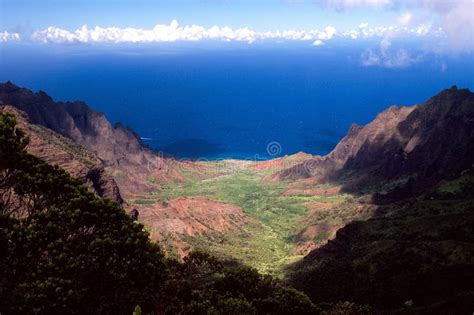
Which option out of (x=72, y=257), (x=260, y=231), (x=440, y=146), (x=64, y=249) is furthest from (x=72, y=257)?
(x=440, y=146)

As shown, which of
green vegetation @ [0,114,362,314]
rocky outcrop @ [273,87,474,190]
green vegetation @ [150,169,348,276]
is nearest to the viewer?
green vegetation @ [0,114,362,314]

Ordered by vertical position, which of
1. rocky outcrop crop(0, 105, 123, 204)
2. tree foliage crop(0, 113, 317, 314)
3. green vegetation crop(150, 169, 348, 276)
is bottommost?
Answer: green vegetation crop(150, 169, 348, 276)

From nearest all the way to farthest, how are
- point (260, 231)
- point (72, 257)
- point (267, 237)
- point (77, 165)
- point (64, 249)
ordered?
point (72, 257) → point (64, 249) → point (77, 165) → point (267, 237) → point (260, 231)

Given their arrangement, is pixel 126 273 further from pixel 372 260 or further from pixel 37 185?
pixel 372 260

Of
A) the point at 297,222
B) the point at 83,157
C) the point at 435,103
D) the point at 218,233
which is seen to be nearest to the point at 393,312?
the point at 218,233

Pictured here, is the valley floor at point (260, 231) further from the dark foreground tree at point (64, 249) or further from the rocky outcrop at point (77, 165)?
the dark foreground tree at point (64, 249)

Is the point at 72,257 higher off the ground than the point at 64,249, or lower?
lower

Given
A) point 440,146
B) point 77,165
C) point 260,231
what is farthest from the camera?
point 440,146

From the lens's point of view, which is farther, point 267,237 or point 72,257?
point 267,237

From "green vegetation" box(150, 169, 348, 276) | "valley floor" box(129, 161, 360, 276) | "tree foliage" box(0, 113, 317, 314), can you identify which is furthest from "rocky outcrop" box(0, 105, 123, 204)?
"tree foliage" box(0, 113, 317, 314)

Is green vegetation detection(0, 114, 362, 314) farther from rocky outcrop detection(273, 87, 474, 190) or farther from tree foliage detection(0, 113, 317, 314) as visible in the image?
rocky outcrop detection(273, 87, 474, 190)

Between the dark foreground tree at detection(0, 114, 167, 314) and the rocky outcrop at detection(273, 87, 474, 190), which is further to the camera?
the rocky outcrop at detection(273, 87, 474, 190)

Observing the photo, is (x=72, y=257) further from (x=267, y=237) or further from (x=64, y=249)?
(x=267, y=237)
